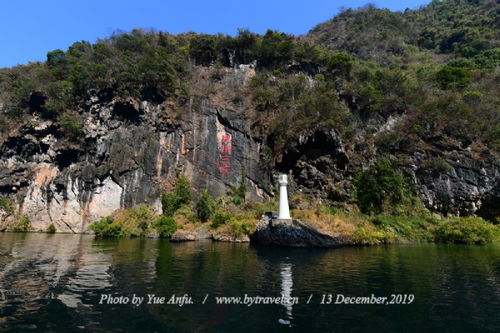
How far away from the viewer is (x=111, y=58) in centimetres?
6328

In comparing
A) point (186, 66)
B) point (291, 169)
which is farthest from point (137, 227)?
point (186, 66)

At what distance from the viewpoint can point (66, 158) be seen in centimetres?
5497

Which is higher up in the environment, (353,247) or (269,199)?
(269,199)

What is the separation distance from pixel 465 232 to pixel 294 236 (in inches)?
761

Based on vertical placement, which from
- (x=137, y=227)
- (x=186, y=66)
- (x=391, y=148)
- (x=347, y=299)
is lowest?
(x=347, y=299)

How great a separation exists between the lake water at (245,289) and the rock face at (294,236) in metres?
5.43

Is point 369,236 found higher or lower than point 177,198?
lower

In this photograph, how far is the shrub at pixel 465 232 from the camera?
125 feet

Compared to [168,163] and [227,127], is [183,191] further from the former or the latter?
[227,127]

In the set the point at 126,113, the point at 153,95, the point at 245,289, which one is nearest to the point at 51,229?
the point at 126,113

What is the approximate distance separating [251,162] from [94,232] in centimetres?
2379

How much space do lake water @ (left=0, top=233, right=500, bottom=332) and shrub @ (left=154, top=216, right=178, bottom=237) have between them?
1450 cm

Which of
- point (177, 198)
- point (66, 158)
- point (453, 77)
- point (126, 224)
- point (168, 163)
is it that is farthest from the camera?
point (453, 77)

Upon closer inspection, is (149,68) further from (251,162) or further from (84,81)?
(251,162)
